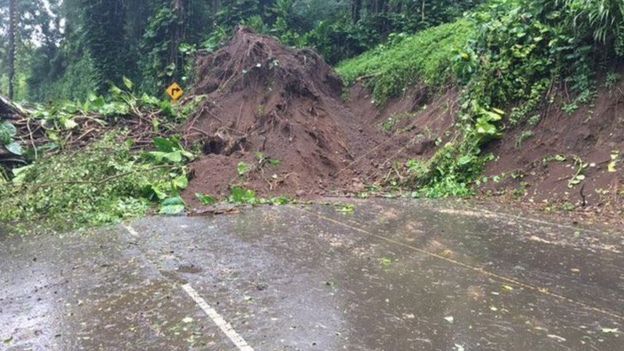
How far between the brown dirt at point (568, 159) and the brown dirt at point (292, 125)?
222 centimetres

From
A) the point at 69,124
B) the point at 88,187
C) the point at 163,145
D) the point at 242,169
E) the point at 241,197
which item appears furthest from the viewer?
the point at 69,124

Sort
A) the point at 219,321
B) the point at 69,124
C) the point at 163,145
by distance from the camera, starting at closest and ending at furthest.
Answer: the point at 219,321, the point at 163,145, the point at 69,124

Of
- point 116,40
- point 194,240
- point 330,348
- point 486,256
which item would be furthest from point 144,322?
point 116,40

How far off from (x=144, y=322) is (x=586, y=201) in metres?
6.19

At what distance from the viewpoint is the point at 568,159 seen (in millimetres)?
8547

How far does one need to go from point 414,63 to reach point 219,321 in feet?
37.2

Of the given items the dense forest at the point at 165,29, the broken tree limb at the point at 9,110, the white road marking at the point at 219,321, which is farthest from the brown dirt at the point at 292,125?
the dense forest at the point at 165,29

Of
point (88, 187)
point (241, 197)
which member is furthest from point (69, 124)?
point (241, 197)

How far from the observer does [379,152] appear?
476 inches

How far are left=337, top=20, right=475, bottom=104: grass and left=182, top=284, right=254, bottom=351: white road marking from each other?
835cm

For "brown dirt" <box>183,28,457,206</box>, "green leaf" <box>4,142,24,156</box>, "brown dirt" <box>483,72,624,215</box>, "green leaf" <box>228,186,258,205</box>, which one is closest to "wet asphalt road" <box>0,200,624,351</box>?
"brown dirt" <box>483,72,624,215</box>

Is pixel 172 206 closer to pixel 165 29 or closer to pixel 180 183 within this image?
pixel 180 183

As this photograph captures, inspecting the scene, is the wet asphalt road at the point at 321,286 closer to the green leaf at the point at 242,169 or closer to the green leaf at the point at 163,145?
the green leaf at the point at 242,169

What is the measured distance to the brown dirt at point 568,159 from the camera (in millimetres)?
7699
